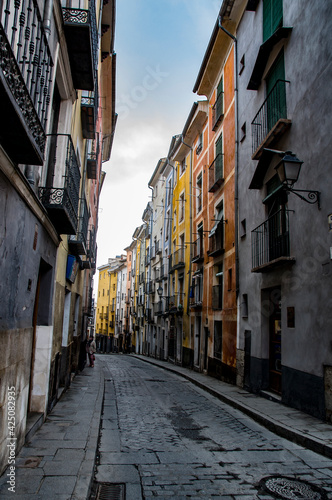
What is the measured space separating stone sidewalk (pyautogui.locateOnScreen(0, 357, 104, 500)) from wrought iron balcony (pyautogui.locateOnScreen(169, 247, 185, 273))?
15931mm

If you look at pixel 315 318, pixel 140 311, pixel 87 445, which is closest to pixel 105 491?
pixel 87 445

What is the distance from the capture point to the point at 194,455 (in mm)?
5707

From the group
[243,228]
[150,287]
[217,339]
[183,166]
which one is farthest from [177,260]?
[243,228]

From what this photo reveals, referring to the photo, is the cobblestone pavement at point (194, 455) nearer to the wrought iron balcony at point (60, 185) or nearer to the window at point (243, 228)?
the wrought iron balcony at point (60, 185)

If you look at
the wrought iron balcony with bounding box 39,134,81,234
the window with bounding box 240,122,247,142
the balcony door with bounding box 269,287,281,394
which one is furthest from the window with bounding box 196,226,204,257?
the wrought iron balcony with bounding box 39,134,81,234

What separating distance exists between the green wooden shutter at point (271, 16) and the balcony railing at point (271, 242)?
17.2ft

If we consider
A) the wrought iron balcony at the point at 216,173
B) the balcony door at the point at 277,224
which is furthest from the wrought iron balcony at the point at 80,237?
the wrought iron balcony at the point at 216,173

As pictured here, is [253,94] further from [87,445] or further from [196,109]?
[87,445]

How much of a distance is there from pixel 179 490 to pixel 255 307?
7.82 metres

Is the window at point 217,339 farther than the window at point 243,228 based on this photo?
Yes

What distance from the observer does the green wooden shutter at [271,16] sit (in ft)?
35.5

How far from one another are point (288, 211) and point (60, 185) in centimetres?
550

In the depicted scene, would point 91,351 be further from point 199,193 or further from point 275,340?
point 275,340

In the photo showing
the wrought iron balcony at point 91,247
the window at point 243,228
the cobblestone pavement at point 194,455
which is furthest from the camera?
the wrought iron balcony at point 91,247
